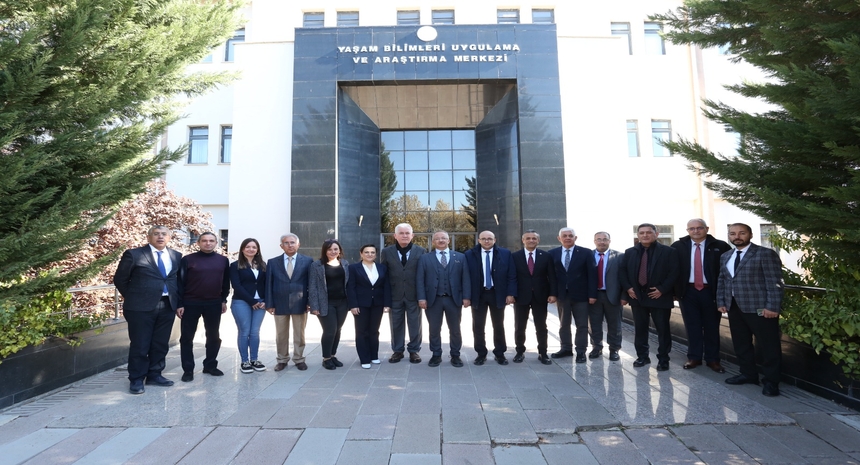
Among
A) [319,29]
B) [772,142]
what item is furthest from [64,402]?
[319,29]

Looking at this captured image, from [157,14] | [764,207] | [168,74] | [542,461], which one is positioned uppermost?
[157,14]

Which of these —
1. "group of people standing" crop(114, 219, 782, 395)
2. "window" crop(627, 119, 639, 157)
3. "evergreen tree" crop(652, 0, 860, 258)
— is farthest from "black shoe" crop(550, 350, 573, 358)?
"window" crop(627, 119, 639, 157)

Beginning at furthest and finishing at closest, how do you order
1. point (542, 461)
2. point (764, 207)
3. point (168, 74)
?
point (168, 74), point (764, 207), point (542, 461)

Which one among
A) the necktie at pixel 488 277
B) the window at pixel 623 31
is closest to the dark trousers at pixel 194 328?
the necktie at pixel 488 277

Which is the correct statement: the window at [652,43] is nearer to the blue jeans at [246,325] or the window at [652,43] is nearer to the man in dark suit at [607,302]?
the man in dark suit at [607,302]

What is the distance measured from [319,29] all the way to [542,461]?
16124 millimetres

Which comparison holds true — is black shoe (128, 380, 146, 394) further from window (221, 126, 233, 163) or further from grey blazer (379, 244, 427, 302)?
window (221, 126, 233, 163)

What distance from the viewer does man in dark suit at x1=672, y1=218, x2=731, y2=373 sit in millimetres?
5797

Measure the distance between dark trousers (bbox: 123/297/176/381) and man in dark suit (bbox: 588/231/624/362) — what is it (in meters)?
5.61

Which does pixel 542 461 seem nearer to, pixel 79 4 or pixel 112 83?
pixel 112 83

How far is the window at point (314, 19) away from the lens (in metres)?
19.0

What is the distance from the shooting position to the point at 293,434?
3783 mm

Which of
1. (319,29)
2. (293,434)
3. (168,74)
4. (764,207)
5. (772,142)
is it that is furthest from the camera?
(319,29)

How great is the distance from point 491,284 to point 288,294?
272 cm
